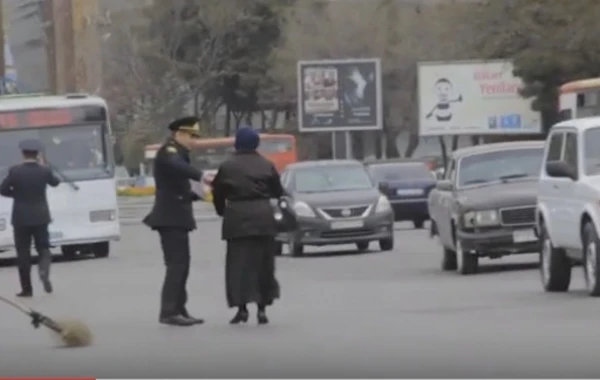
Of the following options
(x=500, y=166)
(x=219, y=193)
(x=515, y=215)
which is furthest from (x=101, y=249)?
(x=219, y=193)

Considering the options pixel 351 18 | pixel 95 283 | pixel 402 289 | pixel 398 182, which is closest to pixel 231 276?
pixel 402 289

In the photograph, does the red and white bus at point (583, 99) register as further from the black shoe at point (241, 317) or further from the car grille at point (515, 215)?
the black shoe at point (241, 317)

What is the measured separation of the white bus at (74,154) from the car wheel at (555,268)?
46.9 ft

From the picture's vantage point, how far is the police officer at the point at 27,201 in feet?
74.2

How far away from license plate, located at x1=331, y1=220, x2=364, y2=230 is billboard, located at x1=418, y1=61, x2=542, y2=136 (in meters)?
36.2

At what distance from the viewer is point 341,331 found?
16062 mm

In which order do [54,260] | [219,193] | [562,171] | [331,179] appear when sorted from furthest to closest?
[54,260] < [331,179] < [562,171] < [219,193]

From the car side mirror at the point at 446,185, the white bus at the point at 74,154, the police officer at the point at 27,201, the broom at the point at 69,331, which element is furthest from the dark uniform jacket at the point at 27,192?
the white bus at the point at 74,154

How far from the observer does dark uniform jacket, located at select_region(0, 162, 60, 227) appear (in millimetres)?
22625

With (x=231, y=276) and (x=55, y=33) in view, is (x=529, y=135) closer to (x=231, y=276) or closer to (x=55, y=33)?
(x=55, y=33)

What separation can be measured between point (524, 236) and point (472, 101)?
48.7m

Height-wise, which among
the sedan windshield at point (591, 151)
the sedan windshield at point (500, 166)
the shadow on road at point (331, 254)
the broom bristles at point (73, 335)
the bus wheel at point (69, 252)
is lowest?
the bus wheel at point (69, 252)

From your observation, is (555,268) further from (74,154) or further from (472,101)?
(472,101)

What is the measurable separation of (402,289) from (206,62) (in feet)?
212
